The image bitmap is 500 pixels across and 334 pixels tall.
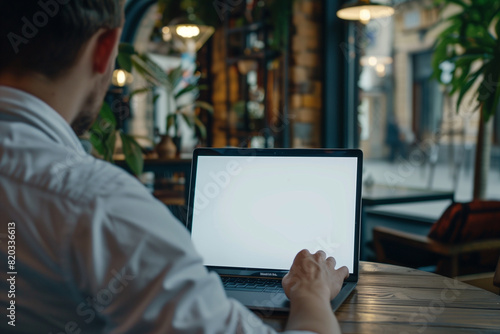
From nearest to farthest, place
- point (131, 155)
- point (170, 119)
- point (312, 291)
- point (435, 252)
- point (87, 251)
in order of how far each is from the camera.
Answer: point (87, 251)
point (312, 291)
point (131, 155)
point (435, 252)
point (170, 119)

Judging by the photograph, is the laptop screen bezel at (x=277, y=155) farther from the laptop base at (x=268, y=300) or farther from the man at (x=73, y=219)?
the man at (x=73, y=219)

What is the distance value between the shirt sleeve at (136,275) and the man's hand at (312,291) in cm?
19

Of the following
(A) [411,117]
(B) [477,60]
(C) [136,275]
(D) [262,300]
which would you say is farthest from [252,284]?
(A) [411,117]

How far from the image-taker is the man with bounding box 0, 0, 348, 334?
0.46 metres

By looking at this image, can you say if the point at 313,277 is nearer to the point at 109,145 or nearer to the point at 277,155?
the point at 277,155

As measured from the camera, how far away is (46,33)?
0.55 m

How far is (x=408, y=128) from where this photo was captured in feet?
21.6

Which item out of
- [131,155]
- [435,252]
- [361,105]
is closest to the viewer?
[131,155]

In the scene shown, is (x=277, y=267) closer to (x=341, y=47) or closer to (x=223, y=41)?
(x=341, y=47)

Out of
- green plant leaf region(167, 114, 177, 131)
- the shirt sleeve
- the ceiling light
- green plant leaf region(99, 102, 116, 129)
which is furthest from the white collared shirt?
green plant leaf region(167, 114, 177, 131)

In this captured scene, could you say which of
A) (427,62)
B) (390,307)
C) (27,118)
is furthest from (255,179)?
(427,62)

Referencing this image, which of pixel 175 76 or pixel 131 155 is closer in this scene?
pixel 131 155

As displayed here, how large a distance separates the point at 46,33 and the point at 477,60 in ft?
9.13

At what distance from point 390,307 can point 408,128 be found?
607 centimetres
